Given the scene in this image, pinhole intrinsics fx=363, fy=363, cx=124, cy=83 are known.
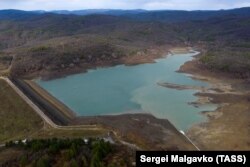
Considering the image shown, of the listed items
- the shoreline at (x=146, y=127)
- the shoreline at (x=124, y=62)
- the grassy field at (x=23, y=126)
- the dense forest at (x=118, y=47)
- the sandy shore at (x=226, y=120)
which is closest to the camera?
the shoreline at (x=146, y=127)

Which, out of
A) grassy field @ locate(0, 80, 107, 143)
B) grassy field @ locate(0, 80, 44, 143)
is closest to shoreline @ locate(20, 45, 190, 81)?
grassy field @ locate(0, 80, 44, 143)

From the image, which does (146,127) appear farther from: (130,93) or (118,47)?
(118,47)

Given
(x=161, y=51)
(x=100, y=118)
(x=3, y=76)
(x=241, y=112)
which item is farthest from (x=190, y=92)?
(x=161, y=51)

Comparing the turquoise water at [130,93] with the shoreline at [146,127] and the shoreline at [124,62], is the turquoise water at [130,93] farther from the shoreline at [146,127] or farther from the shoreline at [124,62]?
the shoreline at [124,62]

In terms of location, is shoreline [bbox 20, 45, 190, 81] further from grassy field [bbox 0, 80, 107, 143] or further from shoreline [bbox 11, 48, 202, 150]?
shoreline [bbox 11, 48, 202, 150]

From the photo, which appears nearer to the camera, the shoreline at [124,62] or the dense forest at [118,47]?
the shoreline at [124,62]

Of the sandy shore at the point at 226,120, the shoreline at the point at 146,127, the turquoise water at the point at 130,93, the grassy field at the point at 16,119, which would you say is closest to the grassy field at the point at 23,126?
the grassy field at the point at 16,119
